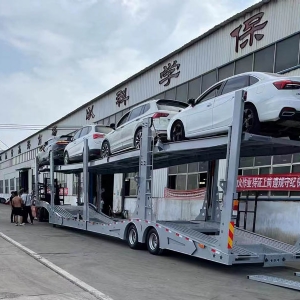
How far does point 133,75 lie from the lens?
83.8 feet

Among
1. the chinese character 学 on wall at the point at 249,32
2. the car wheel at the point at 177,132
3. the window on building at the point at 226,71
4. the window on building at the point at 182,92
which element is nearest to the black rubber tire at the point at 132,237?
the car wheel at the point at 177,132

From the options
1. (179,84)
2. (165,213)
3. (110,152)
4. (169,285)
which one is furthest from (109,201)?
(169,285)

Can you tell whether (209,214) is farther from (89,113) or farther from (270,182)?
(89,113)

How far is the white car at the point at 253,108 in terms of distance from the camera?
292 inches

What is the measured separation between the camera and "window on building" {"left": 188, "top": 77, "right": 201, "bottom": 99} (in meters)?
19.2

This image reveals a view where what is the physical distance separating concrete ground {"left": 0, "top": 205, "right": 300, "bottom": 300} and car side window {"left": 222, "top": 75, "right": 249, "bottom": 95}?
12.6 ft

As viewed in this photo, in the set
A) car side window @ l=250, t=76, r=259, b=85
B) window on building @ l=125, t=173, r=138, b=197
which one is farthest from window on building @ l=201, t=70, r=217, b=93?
car side window @ l=250, t=76, r=259, b=85

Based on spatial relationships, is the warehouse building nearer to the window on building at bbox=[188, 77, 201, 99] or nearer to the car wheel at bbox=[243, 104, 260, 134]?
the window on building at bbox=[188, 77, 201, 99]

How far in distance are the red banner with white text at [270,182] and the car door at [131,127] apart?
5.35 metres

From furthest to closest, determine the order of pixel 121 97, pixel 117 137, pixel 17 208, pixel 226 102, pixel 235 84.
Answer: pixel 121 97 → pixel 17 208 → pixel 117 137 → pixel 235 84 → pixel 226 102

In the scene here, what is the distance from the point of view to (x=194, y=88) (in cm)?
1961

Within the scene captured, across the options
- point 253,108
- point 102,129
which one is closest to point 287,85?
point 253,108

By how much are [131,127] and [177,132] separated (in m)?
2.34

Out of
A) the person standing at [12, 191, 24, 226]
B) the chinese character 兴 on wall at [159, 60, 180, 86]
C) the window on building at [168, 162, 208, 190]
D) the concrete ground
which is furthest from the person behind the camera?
the chinese character 兴 on wall at [159, 60, 180, 86]
